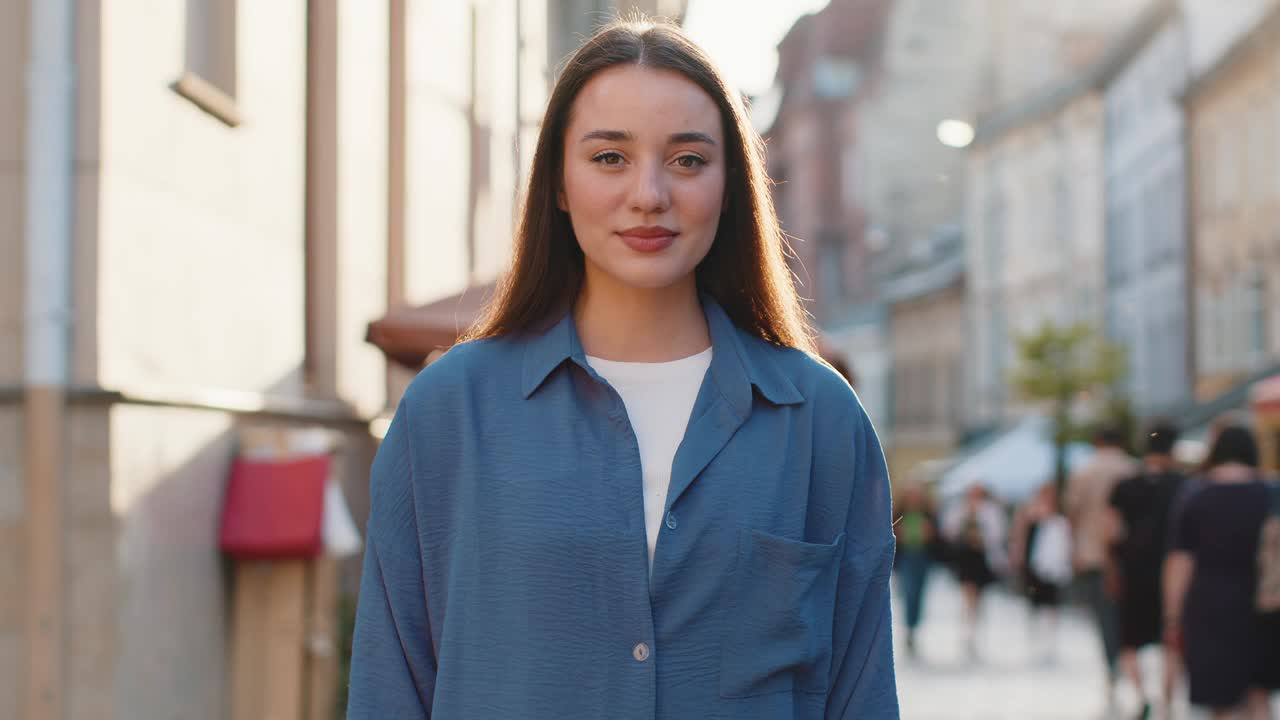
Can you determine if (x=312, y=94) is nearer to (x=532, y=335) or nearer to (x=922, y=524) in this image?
(x=532, y=335)

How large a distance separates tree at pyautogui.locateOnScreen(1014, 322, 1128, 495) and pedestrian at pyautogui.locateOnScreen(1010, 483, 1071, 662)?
53.5 feet

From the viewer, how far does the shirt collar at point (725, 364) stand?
8.46 feet

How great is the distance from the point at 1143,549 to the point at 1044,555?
5797 millimetres

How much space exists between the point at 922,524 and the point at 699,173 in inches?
631

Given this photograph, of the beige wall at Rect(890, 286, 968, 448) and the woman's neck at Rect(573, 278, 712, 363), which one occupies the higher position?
the beige wall at Rect(890, 286, 968, 448)

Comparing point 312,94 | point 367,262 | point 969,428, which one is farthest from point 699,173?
point 969,428

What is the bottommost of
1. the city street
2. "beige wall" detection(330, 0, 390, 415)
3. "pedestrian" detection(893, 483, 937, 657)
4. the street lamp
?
the city street

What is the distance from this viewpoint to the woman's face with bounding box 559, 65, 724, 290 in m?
2.56

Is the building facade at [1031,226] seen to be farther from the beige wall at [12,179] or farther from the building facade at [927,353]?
the beige wall at [12,179]

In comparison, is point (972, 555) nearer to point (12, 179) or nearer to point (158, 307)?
point (158, 307)

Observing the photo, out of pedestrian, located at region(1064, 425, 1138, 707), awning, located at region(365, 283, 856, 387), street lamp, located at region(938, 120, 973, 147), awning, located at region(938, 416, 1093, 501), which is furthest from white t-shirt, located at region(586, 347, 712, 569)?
street lamp, located at region(938, 120, 973, 147)

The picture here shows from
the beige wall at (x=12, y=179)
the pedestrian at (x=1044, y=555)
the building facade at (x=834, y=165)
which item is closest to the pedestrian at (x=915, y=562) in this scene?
the pedestrian at (x=1044, y=555)

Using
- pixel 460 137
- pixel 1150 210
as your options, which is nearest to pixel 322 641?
pixel 460 137

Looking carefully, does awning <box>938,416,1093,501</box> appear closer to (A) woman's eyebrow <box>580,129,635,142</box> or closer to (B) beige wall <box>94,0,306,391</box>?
(B) beige wall <box>94,0,306,391</box>
